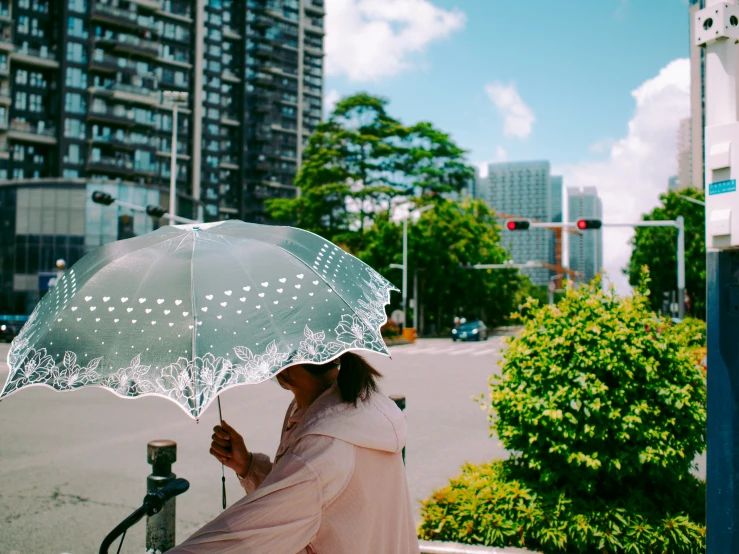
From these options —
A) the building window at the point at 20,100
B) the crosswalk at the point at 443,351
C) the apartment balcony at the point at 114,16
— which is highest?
the apartment balcony at the point at 114,16

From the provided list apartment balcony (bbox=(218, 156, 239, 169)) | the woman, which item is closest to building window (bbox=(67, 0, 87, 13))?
apartment balcony (bbox=(218, 156, 239, 169))

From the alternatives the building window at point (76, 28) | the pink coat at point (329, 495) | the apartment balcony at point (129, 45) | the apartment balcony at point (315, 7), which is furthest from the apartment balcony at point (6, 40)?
the pink coat at point (329, 495)

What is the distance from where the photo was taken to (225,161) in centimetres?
7769

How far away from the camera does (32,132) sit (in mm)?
57125

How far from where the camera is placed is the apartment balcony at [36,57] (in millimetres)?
56375

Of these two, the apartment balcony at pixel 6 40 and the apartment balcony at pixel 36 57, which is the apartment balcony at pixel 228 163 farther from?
the apartment balcony at pixel 6 40

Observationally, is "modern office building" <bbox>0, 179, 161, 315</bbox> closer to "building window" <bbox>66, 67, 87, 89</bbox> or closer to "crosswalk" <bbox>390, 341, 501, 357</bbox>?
"building window" <bbox>66, 67, 87, 89</bbox>

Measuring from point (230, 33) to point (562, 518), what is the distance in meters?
82.5

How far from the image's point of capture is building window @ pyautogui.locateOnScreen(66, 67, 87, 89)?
190 ft

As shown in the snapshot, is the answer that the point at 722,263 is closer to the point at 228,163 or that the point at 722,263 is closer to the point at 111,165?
the point at 111,165

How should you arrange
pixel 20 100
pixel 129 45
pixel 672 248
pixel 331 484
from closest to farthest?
pixel 331 484 < pixel 672 248 < pixel 20 100 < pixel 129 45

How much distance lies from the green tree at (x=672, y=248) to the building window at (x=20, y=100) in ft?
173

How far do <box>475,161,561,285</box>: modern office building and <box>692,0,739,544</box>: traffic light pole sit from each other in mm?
Answer: 125130

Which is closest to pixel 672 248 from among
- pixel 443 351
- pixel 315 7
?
pixel 443 351
